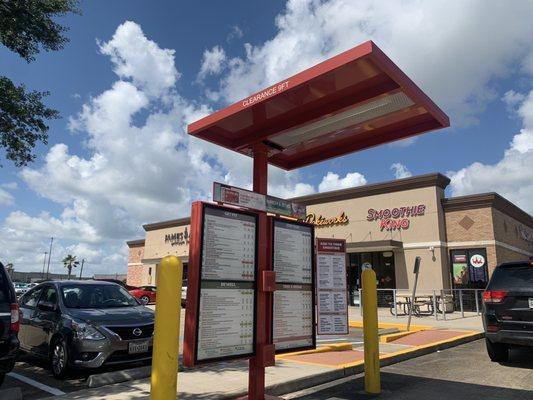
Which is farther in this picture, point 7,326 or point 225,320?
point 7,326

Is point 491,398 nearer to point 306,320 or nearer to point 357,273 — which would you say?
point 306,320

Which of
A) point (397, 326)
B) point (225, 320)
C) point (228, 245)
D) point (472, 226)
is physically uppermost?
point (472, 226)

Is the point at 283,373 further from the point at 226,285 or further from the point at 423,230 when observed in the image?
the point at 423,230

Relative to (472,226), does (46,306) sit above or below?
below

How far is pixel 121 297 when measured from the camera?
871 cm

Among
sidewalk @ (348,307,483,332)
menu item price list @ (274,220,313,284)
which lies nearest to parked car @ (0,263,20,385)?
menu item price list @ (274,220,313,284)

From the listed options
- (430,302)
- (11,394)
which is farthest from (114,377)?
(430,302)

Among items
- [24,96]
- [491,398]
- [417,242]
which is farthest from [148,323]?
[417,242]

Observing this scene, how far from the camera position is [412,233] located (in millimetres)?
23875

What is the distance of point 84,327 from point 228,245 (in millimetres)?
3360

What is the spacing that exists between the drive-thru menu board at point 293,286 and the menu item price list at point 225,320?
445mm

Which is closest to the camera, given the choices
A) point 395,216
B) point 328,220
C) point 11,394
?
point 11,394

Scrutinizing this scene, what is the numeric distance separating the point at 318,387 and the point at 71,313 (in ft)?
13.3

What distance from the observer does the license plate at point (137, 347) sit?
7062mm
